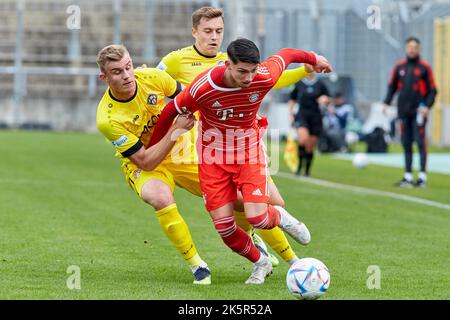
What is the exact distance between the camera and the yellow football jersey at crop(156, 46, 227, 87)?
30.1 feet

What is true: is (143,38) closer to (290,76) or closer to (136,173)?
(290,76)

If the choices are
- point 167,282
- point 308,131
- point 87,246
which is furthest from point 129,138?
point 308,131

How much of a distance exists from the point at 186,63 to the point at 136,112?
3.75ft

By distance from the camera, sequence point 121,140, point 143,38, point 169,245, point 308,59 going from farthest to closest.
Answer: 1. point 143,38
2. point 169,245
3. point 308,59
4. point 121,140

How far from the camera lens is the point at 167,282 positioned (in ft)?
25.5

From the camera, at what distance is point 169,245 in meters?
9.96

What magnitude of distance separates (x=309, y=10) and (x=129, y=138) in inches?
1034

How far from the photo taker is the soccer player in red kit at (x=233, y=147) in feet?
25.0

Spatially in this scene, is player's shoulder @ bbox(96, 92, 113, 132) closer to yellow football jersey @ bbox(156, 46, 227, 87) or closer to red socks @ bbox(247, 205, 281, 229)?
yellow football jersey @ bbox(156, 46, 227, 87)

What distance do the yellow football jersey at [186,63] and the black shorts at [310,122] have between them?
404 inches

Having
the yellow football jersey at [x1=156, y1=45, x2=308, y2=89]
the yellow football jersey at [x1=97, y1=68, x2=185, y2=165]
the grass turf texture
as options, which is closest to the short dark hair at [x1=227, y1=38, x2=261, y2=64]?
the yellow football jersey at [x1=97, y1=68, x2=185, y2=165]

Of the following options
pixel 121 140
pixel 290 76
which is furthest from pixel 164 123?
pixel 290 76

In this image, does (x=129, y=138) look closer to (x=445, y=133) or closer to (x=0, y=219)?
(x=0, y=219)

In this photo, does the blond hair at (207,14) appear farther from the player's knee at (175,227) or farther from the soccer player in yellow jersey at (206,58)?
the player's knee at (175,227)
